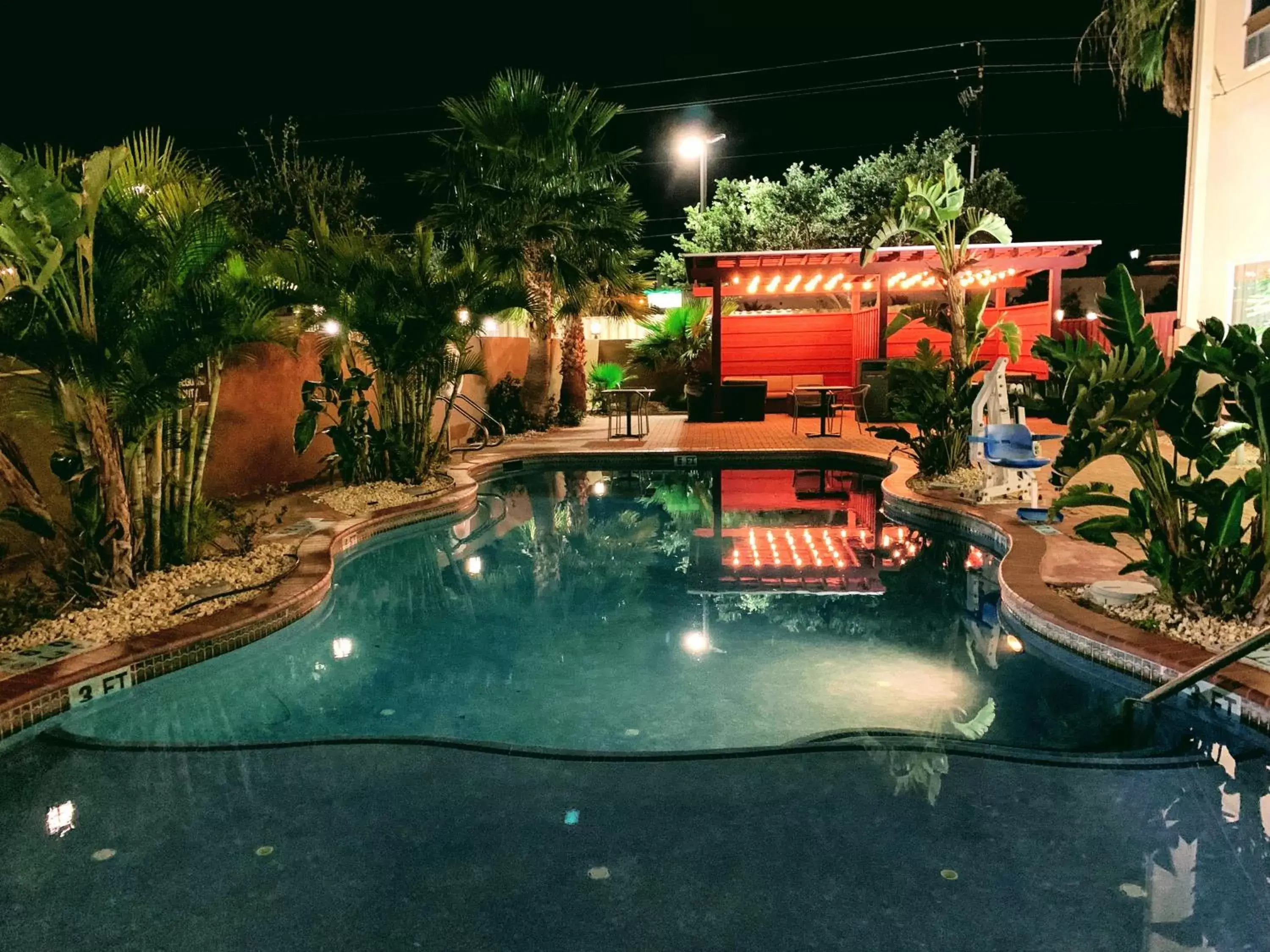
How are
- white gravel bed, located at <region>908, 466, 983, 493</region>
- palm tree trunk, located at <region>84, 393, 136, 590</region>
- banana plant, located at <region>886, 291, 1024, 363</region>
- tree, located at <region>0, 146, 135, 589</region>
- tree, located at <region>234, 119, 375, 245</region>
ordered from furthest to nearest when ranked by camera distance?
tree, located at <region>234, 119, 375, 245</region>
banana plant, located at <region>886, 291, 1024, 363</region>
white gravel bed, located at <region>908, 466, 983, 493</region>
palm tree trunk, located at <region>84, 393, 136, 590</region>
tree, located at <region>0, 146, 135, 589</region>

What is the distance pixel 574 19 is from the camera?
2098 centimetres

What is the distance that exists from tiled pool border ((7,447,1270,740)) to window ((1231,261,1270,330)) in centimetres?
413

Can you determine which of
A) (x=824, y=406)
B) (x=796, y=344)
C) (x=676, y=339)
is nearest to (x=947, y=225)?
(x=824, y=406)

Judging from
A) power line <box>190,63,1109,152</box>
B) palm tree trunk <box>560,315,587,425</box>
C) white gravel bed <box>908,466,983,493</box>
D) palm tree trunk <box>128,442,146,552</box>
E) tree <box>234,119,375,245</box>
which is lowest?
white gravel bed <box>908,466,983,493</box>

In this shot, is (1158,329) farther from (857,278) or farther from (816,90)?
(816,90)

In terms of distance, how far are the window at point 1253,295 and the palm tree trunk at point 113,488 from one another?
1025 centimetres

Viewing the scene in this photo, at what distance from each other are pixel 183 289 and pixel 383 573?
283cm

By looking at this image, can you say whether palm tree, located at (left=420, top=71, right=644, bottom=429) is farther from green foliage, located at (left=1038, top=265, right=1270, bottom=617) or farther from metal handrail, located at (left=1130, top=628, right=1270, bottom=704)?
metal handrail, located at (left=1130, top=628, right=1270, bottom=704)

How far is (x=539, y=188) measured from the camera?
13.5 m

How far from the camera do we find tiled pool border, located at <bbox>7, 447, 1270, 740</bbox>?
400 centimetres

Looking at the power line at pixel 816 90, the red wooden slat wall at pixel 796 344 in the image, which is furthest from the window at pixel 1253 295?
the power line at pixel 816 90

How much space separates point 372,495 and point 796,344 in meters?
12.4

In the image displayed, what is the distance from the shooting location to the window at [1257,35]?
846cm

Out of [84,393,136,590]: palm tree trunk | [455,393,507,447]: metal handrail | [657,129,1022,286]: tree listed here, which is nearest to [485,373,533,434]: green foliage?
[455,393,507,447]: metal handrail
